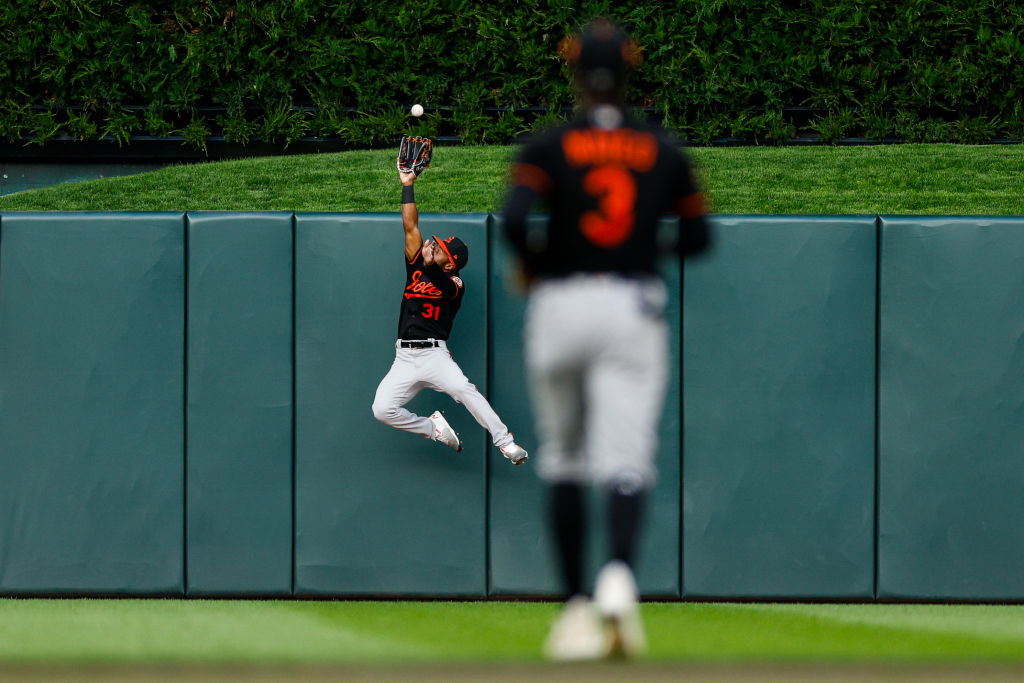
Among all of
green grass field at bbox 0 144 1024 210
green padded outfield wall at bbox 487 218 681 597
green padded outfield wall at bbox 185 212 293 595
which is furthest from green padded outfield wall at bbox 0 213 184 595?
green grass field at bbox 0 144 1024 210

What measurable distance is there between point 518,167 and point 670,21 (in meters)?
8.87

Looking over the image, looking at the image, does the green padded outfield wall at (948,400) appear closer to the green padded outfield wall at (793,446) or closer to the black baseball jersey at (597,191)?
the green padded outfield wall at (793,446)

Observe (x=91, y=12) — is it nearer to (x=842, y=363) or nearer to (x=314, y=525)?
(x=314, y=525)

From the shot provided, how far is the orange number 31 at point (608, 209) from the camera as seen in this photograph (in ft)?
9.99

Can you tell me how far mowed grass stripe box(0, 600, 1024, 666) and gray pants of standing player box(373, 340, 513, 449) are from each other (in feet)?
3.31

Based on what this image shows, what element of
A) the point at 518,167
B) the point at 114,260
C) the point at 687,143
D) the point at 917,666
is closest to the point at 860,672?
the point at 917,666

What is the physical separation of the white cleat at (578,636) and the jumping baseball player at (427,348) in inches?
126

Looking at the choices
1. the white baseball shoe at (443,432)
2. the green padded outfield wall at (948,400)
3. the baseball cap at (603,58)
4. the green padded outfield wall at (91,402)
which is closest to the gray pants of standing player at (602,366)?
the baseball cap at (603,58)

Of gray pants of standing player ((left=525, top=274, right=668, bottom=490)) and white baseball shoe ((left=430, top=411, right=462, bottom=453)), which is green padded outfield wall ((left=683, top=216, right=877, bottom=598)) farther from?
gray pants of standing player ((left=525, top=274, right=668, bottom=490))

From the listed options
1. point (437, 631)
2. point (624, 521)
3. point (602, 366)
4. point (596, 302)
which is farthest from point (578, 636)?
point (437, 631)

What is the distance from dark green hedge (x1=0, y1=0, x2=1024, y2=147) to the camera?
11.3m

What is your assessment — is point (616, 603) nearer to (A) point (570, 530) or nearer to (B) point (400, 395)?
(A) point (570, 530)

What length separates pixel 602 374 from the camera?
119 inches

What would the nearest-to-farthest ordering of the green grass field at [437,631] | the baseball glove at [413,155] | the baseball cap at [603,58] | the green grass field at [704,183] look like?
the baseball cap at [603,58]
the green grass field at [437,631]
the baseball glove at [413,155]
the green grass field at [704,183]
